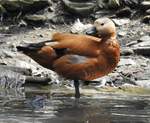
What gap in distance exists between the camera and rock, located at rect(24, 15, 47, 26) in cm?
1324

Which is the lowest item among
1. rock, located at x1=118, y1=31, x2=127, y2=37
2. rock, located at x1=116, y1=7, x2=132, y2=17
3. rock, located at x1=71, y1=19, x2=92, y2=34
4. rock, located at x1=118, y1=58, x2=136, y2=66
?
rock, located at x1=118, y1=58, x2=136, y2=66

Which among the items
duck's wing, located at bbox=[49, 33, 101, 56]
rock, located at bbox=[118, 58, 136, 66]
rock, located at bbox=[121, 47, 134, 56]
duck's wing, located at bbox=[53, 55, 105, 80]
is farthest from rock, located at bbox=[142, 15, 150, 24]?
duck's wing, located at bbox=[53, 55, 105, 80]

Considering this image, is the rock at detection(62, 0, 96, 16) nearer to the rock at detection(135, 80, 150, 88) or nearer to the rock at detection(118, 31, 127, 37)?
the rock at detection(118, 31, 127, 37)

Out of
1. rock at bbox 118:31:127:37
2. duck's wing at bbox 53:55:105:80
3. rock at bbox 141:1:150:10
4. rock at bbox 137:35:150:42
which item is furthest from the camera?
rock at bbox 141:1:150:10

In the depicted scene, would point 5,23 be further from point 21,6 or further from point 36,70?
point 36,70

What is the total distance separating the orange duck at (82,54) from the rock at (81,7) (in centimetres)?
402

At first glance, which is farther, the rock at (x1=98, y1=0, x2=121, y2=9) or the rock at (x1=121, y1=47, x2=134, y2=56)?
the rock at (x1=98, y1=0, x2=121, y2=9)

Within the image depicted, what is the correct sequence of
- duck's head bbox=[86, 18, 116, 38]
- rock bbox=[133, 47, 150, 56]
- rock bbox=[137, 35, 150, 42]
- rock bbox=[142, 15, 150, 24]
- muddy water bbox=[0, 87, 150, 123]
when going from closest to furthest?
muddy water bbox=[0, 87, 150, 123] < duck's head bbox=[86, 18, 116, 38] < rock bbox=[133, 47, 150, 56] < rock bbox=[137, 35, 150, 42] < rock bbox=[142, 15, 150, 24]

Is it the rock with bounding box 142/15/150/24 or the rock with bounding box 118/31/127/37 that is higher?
the rock with bounding box 142/15/150/24

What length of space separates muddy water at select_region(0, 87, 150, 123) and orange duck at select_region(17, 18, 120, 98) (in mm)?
394

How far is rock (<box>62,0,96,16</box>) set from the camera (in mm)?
13273

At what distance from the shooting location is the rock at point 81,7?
13.3 m

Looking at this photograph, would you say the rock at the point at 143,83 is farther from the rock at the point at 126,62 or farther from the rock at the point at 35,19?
the rock at the point at 35,19

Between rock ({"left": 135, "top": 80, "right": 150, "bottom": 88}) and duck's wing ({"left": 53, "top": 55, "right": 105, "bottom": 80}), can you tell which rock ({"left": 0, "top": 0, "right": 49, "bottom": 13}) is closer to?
rock ({"left": 135, "top": 80, "right": 150, "bottom": 88})
